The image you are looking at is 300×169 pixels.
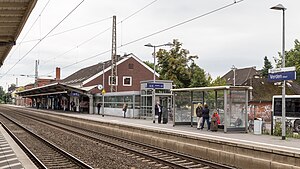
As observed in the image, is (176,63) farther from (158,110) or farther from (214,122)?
(214,122)

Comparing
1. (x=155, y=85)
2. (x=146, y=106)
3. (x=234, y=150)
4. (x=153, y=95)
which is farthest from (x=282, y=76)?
(x=146, y=106)

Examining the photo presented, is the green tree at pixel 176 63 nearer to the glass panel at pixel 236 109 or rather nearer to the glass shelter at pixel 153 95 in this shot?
the glass shelter at pixel 153 95

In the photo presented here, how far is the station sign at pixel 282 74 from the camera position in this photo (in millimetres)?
18359

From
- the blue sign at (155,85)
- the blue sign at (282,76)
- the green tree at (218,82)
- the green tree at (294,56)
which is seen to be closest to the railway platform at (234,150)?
the blue sign at (282,76)

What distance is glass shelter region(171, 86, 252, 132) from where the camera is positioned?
2134 centimetres

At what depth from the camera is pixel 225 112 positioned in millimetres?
20812

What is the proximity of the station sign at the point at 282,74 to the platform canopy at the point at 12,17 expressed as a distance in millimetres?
11104

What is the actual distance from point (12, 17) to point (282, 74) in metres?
11.6

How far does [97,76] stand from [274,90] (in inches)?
979

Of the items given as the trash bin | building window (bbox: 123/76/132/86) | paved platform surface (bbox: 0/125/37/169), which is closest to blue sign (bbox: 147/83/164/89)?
the trash bin

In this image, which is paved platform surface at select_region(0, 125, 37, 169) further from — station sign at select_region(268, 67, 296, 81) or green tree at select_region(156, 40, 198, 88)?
green tree at select_region(156, 40, 198, 88)

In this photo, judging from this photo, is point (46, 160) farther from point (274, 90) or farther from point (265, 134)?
point (274, 90)

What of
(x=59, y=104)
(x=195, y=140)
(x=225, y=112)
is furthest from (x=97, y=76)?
(x=195, y=140)

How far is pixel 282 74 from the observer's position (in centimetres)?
1884
